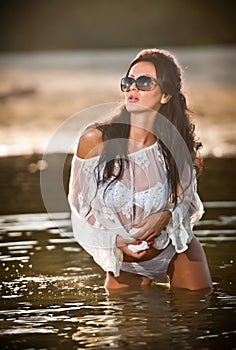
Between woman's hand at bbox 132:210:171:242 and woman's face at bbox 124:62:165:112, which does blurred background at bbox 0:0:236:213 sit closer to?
woman's face at bbox 124:62:165:112

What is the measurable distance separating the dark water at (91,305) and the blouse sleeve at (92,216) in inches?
12.5

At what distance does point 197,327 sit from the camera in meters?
5.85

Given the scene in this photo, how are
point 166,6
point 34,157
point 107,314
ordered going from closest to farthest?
point 107,314, point 34,157, point 166,6

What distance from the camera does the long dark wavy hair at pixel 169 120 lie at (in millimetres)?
6441

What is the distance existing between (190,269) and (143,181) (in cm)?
59

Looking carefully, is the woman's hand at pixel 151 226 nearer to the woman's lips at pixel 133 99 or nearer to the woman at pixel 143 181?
the woman at pixel 143 181

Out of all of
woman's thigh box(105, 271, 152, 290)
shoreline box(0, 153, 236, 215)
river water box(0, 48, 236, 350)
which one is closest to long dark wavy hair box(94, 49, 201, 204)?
woman's thigh box(105, 271, 152, 290)

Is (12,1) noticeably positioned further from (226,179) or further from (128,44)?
(226,179)

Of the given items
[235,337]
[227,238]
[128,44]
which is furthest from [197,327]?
[128,44]

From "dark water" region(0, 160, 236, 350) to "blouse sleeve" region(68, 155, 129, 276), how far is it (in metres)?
0.32

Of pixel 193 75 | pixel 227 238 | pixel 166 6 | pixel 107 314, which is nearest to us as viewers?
pixel 107 314

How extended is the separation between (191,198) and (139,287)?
0.62 m

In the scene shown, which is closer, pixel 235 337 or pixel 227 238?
pixel 235 337

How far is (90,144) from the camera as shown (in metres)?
6.39
